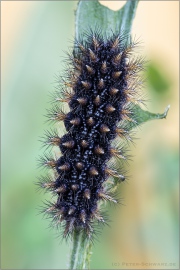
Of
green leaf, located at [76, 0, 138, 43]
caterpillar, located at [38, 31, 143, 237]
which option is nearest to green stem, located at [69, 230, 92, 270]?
caterpillar, located at [38, 31, 143, 237]

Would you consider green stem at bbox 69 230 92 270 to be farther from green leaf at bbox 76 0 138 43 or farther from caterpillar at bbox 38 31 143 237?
green leaf at bbox 76 0 138 43

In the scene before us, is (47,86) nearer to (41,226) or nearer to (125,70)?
(41,226)

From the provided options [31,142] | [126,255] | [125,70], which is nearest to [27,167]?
[31,142]

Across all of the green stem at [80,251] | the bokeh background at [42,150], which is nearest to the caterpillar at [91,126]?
the green stem at [80,251]

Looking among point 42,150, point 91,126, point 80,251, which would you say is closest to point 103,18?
point 91,126

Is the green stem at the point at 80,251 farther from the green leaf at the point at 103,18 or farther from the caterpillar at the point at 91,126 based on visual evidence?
the green leaf at the point at 103,18

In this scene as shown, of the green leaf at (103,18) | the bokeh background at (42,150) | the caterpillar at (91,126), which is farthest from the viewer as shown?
the bokeh background at (42,150)

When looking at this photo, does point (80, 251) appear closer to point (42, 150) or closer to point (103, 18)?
point (103, 18)
